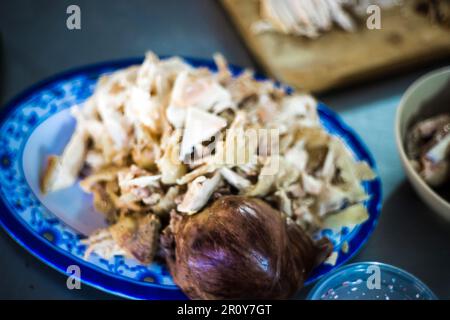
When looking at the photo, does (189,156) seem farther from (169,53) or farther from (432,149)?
(169,53)

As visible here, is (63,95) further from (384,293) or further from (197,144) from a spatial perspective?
(384,293)

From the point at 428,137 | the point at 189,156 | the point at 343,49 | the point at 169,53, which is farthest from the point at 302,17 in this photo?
the point at 189,156

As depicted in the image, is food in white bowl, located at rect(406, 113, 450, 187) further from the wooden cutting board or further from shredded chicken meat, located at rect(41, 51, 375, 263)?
the wooden cutting board

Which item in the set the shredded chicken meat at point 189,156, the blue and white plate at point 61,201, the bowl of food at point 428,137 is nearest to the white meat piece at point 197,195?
the shredded chicken meat at point 189,156

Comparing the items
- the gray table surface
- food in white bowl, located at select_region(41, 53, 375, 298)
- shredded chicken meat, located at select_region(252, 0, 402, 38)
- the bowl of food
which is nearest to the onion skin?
food in white bowl, located at select_region(41, 53, 375, 298)

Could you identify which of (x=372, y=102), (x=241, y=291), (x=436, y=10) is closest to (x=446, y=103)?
(x=372, y=102)
